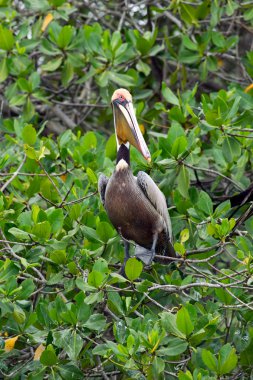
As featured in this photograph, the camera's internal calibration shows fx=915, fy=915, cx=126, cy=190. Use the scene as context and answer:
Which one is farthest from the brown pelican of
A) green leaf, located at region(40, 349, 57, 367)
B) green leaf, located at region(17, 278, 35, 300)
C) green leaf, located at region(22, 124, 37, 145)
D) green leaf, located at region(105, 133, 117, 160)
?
green leaf, located at region(40, 349, 57, 367)

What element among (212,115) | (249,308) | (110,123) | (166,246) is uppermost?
(212,115)

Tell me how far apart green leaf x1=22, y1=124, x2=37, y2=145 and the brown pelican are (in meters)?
0.56

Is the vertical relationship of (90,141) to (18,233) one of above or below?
below

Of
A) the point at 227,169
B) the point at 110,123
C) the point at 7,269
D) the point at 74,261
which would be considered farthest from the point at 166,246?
the point at 110,123

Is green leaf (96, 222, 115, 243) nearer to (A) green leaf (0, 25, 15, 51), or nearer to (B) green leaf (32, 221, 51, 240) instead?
(B) green leaf (32, 221, 51, 240)

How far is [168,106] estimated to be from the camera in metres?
7.72

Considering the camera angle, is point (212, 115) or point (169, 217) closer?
point (212, 115)

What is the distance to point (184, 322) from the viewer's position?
4.73 metres

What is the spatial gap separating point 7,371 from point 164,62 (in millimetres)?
3447

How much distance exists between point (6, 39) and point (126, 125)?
1.64 metres

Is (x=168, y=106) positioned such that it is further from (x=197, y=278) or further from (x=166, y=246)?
(x=197, y=278)

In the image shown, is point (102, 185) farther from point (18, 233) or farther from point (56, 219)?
point (18, 233)

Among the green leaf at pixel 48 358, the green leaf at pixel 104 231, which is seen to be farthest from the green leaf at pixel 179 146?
the green leaf at pixel 48 358

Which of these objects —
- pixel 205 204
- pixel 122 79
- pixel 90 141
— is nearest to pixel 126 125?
pixel 90 141
